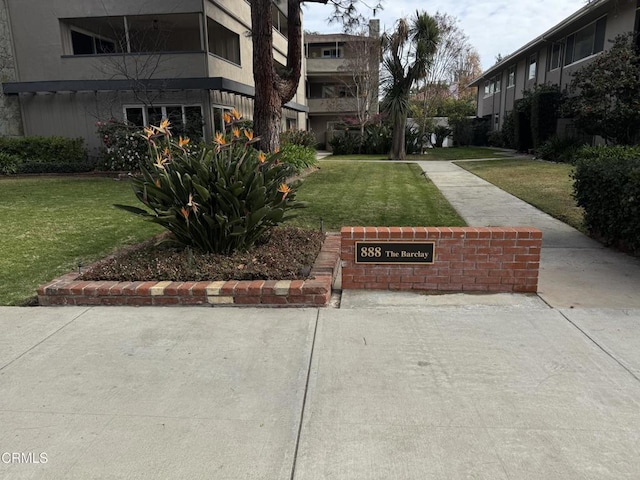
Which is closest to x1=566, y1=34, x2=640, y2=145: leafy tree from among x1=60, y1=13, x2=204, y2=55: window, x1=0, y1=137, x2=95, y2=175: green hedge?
x1=60, y1=13, x2=204, y2=55: window

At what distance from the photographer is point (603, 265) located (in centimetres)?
580

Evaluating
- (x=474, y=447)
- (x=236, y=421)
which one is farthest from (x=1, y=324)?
(x=474, y=447)

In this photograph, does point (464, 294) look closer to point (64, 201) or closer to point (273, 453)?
point (273, 453)

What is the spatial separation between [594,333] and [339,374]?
214 cm

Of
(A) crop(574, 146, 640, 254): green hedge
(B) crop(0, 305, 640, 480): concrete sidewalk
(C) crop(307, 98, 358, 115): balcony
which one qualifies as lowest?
(B) crop(0, 305, 640, 480): concrete sidewalk

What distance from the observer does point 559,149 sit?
19375 millimetres

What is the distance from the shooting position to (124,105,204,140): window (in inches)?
649

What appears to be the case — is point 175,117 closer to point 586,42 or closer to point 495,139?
point 586,42

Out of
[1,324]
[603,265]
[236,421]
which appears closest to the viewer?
[236,421]

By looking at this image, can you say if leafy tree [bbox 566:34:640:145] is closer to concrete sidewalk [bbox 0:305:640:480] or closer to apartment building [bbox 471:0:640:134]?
apartment building [bbox 471:0:640:134]

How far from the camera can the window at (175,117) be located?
1648 cm

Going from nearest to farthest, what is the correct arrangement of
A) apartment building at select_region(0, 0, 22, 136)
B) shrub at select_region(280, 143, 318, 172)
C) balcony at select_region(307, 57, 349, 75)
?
1. shrub at select_region(280, 143, 318, 172)
2. apartment building at select_region(0, 0, 22, 136)
3. balcony at select_region(307, 57, 349, 75)

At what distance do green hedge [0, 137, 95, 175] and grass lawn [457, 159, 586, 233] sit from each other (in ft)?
45.2

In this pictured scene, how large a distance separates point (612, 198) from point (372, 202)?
16.3ft
